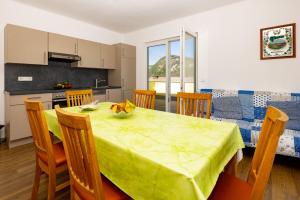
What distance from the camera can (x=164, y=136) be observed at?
1111mm

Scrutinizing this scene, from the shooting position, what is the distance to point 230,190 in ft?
3.39

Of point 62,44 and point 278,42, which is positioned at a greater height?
point 62,44

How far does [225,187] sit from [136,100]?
1668mm

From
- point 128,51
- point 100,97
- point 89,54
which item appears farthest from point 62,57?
point 128,51

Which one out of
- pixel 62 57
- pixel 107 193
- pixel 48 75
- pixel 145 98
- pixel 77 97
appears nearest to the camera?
pixel 107 193

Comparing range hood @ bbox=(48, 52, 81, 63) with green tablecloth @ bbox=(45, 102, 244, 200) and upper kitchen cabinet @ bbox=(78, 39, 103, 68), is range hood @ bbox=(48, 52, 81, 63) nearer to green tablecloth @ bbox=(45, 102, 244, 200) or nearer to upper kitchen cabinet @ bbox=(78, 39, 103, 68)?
upper kitchen cabinet @ bbox=(78, 39, 103, 68)

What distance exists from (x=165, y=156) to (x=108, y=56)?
4042mm

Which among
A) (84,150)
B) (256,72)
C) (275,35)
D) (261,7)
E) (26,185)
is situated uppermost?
(261,7)

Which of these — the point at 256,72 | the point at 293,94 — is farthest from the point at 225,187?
the point at 256,72

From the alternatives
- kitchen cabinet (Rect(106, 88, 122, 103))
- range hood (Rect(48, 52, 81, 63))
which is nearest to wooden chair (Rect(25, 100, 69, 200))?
range hood (Rect(48, 52, 81, 63))

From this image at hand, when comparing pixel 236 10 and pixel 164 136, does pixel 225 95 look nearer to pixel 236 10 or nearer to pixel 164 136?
pixel 236 10

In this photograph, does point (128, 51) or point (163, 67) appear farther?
point (128, 51)

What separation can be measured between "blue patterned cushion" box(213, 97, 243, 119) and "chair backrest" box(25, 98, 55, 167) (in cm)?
269

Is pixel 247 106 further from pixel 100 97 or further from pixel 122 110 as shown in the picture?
pixel 100 97
